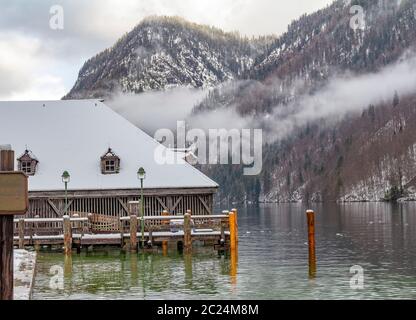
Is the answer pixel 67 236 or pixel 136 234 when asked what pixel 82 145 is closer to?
pixel 67 236

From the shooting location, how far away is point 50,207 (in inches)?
1889

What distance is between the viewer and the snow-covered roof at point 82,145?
4759cm

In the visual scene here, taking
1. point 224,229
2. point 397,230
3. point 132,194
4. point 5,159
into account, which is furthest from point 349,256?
point 5,159

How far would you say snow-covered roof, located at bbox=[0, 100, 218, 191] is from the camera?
47.6m

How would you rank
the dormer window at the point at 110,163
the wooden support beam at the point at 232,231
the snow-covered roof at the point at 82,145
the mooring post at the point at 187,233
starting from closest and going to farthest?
1. the mooring post at the point at 187,233
2. the wooden support beam at the point at 232,231
3. the snow-covered roof at the point at 82,145
4. the dormer window at the point at 110,163

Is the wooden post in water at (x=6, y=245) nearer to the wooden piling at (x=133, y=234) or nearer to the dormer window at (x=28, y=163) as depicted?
the wooden piling at (x=133, y=234)

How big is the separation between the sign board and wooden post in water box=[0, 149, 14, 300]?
0.33m

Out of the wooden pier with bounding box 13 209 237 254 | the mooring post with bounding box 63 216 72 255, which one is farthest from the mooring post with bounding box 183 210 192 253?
the mooring post with bounding box 63 216 72 255

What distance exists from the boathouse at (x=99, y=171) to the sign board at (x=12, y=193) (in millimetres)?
36180

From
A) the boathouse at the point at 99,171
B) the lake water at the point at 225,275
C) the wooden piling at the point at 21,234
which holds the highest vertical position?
the boathouse at the point at 99,171

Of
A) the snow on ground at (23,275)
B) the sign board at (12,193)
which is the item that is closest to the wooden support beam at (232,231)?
the snow on ground at (23,275)

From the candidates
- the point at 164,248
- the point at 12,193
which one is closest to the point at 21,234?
→ the point at 164,248

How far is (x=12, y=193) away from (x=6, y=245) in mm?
1026

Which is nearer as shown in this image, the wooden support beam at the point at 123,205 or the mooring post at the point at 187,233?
the mooring post at the point at 187,233
